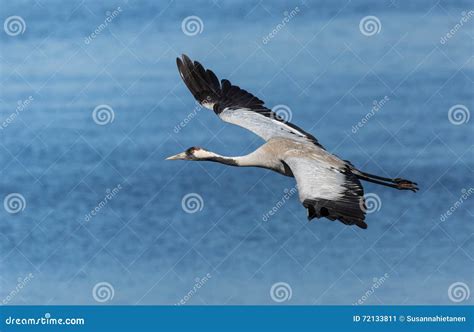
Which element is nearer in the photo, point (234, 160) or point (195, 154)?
point (234, 160)

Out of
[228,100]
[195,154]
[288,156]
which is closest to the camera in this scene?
[288,156]

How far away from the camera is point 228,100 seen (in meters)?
21.0

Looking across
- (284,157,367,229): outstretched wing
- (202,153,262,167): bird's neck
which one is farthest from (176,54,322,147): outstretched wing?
(284,157,367,229): outstretched wing

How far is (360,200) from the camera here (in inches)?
667

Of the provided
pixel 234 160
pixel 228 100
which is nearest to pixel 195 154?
pixel 234 160

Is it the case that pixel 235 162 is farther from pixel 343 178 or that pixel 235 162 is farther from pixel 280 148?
pixel 343 178

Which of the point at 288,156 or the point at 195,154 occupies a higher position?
the point at 288,156

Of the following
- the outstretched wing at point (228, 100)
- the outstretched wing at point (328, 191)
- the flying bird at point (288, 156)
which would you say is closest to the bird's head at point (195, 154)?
the flying bird at point (288, 156)

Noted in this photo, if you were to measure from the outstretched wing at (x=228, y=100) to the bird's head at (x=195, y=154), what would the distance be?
0.87m

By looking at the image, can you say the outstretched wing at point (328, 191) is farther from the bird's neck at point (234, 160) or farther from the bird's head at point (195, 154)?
the bird's head at point (195, 154)

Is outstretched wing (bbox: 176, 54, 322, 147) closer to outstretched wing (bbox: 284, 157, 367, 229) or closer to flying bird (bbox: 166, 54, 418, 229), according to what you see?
flying bird (bbox: 166, 54, 418, 229)

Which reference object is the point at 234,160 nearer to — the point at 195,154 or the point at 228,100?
the point at 195,154

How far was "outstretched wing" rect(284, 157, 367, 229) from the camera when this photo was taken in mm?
16312

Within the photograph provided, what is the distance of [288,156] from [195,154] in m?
1.85
